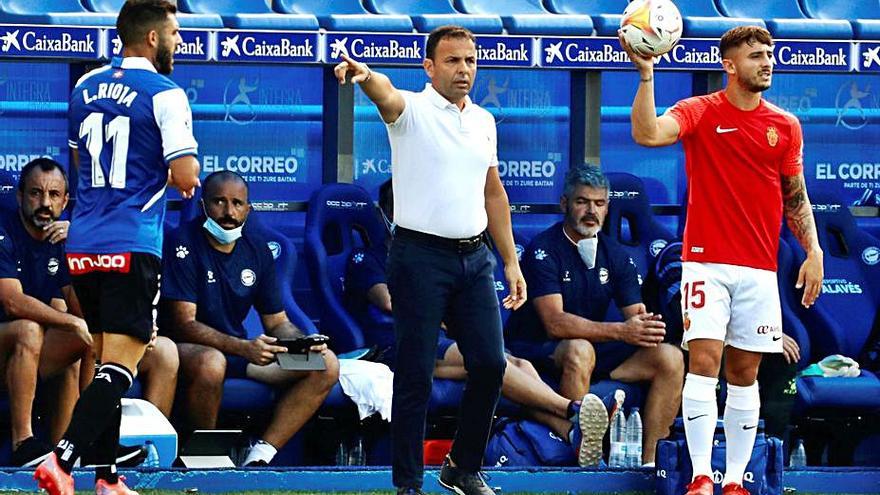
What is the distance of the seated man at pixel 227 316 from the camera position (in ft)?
28.8

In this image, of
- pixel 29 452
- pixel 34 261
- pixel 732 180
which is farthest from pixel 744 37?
pixel 29 452

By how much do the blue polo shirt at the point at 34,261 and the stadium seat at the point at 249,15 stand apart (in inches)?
58.1

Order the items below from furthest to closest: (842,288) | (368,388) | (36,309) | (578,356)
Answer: (842,288) → (578,356) → (368,388) → (36,309)

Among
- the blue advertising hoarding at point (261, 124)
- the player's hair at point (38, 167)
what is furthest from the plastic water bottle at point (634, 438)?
the player's hair at point (38, 167)

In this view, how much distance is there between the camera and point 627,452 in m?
9.02

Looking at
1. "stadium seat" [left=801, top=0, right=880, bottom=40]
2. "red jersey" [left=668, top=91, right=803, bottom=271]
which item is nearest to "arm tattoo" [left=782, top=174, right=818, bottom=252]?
"red jersey" [left=668, top=91, right=803, bottom=271]

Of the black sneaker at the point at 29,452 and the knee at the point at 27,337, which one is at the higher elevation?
the knee at the point at 27,337

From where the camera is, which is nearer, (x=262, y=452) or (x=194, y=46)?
(x=262, y=452)

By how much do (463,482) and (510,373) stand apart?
183cm

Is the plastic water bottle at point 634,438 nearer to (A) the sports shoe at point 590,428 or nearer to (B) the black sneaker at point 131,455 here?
(A) the sports shoe at point 590,428

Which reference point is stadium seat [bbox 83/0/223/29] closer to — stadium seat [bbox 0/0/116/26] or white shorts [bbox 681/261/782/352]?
stadium seat [bbox 0/0/116/26]

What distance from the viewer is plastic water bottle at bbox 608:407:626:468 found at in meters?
8.98

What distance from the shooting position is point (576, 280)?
948cm

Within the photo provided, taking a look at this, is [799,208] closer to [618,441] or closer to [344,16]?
[618,441]
